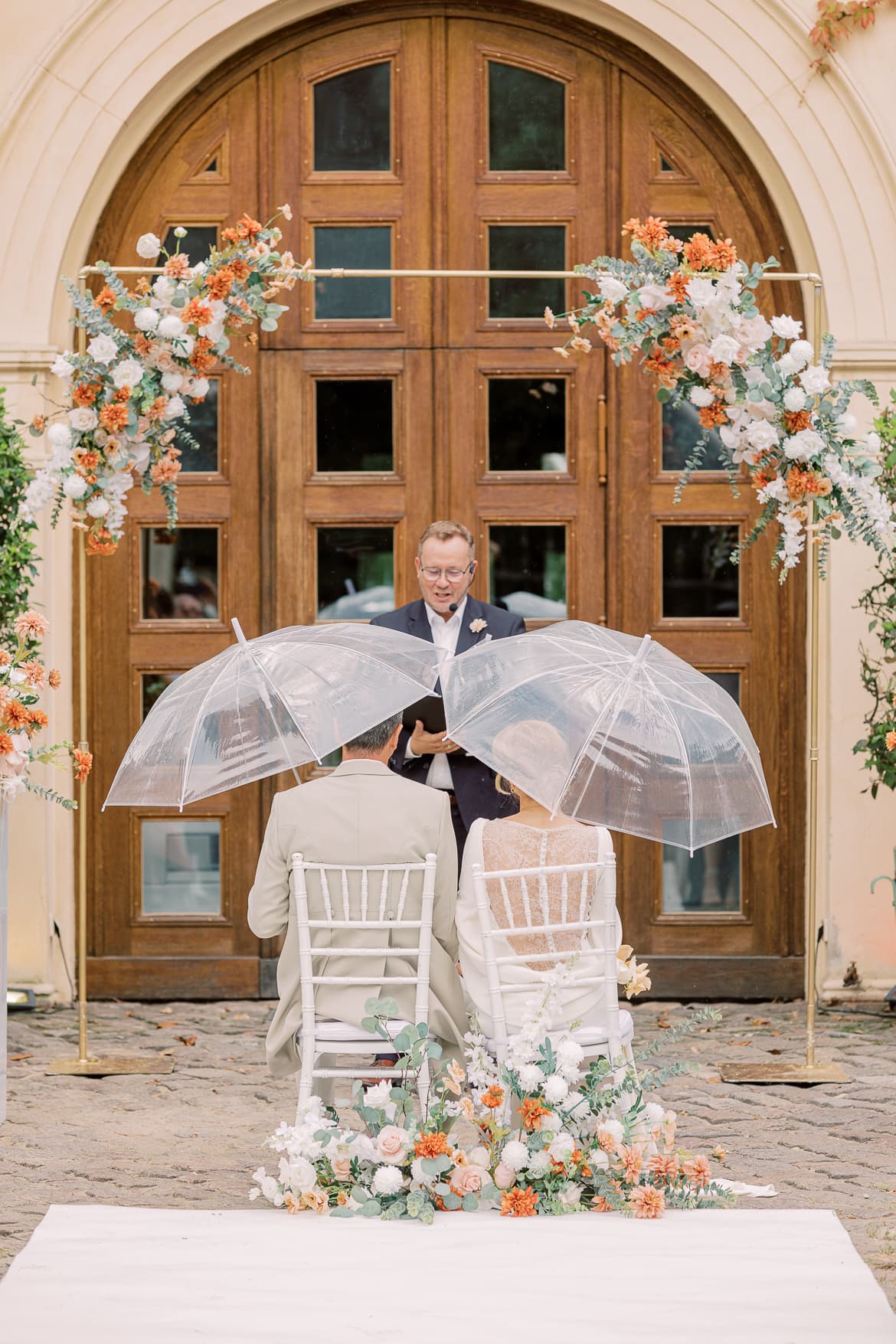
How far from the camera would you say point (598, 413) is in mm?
7449

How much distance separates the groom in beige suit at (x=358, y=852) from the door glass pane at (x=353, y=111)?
3775mm

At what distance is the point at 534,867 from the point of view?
4.43 meters

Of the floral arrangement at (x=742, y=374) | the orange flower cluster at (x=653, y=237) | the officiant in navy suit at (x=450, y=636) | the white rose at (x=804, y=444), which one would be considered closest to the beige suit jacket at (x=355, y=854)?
the officiant in navy suit at (x=450, y=636)

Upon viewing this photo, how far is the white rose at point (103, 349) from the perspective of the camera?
548 cm

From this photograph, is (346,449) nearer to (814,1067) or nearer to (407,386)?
(407,386)

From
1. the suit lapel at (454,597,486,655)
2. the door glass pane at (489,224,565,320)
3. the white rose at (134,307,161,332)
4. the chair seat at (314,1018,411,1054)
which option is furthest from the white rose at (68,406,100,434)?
the door glass pane at (489,224,565,320)

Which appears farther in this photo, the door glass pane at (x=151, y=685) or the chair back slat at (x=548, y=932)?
the door glass pane at (x=151, y=685)

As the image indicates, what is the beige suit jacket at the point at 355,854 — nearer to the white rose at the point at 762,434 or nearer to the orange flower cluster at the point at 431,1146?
the orange flower cluster at the point at 431,1146

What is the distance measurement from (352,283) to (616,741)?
3.65m

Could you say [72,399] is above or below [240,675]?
above

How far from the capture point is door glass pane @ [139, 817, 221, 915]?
755cm

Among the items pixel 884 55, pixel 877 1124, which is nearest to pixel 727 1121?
pixel 877 1124

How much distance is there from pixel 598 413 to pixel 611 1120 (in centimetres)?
388

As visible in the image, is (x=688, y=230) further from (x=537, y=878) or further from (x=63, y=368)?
(x=537, y=878)
